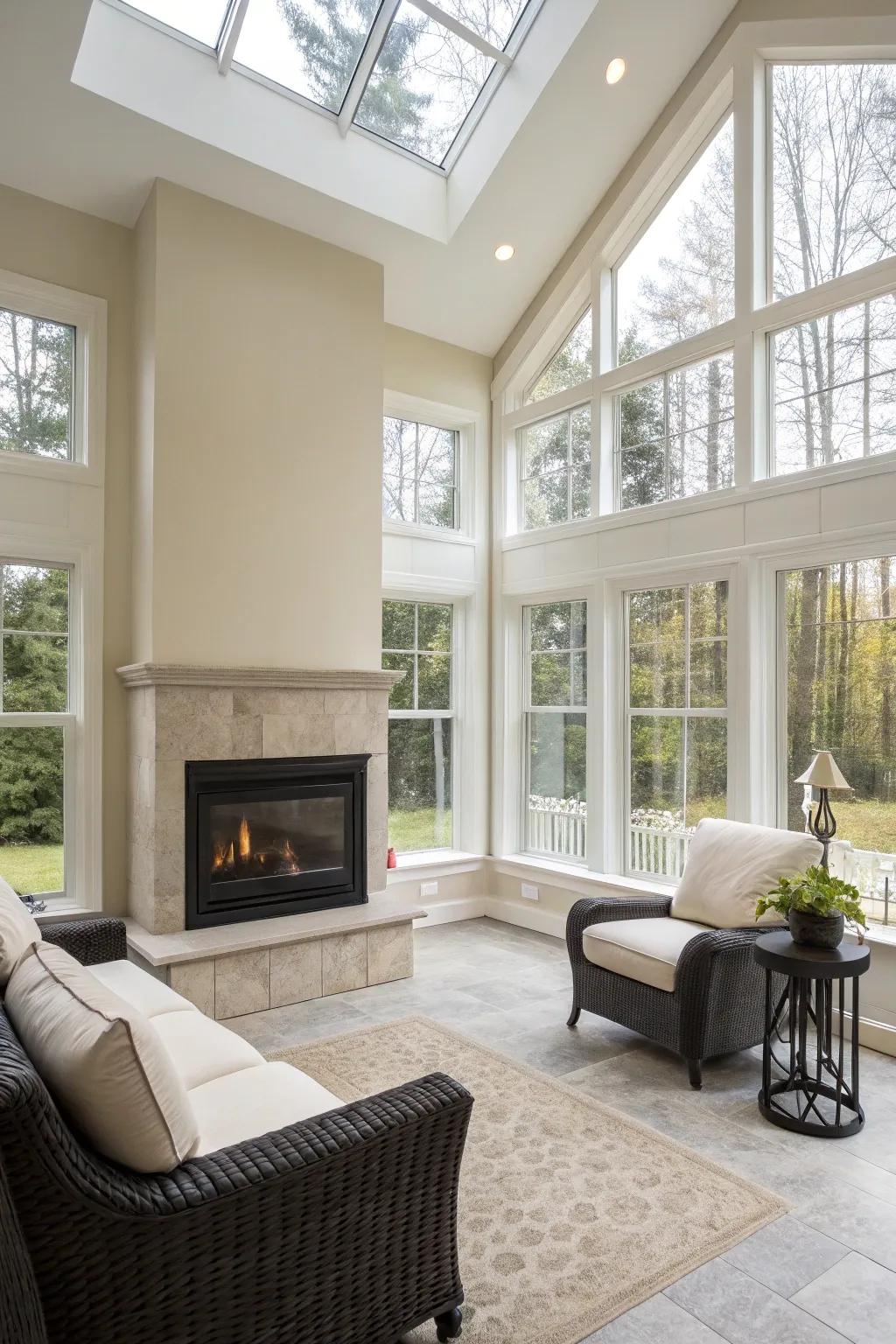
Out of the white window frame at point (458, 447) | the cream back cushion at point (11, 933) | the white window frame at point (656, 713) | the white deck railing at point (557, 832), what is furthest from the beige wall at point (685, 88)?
the cream back cushion at point (11, 933)

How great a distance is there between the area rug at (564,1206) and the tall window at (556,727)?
7.62 ft

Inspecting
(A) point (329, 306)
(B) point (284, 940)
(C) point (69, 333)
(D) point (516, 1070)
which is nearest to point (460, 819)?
Answer: (B) point (284, 940)

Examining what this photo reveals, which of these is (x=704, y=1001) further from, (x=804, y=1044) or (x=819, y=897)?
(x=819, y=897)

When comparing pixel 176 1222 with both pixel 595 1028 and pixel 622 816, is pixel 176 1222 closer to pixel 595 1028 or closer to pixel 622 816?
pixel 595 1028

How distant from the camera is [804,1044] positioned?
313 centimetres

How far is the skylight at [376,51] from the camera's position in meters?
4.22

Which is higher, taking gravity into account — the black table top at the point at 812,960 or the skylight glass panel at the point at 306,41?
the skylight glass panel at the point at 306,41

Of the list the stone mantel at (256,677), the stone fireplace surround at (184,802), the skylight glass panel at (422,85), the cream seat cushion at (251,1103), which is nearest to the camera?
the cream seat cushion at (251,1103)

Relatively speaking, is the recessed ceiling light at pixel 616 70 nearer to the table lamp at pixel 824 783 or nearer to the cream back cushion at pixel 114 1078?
the table lamp at pixel 824 783

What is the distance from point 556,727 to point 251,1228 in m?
4.34

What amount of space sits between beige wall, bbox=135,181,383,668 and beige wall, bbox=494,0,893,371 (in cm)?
122

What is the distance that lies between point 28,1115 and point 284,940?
2.98 meters

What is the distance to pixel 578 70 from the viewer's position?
15.1 feet

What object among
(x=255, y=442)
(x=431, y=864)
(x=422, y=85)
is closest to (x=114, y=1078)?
(x=255, y=442)
